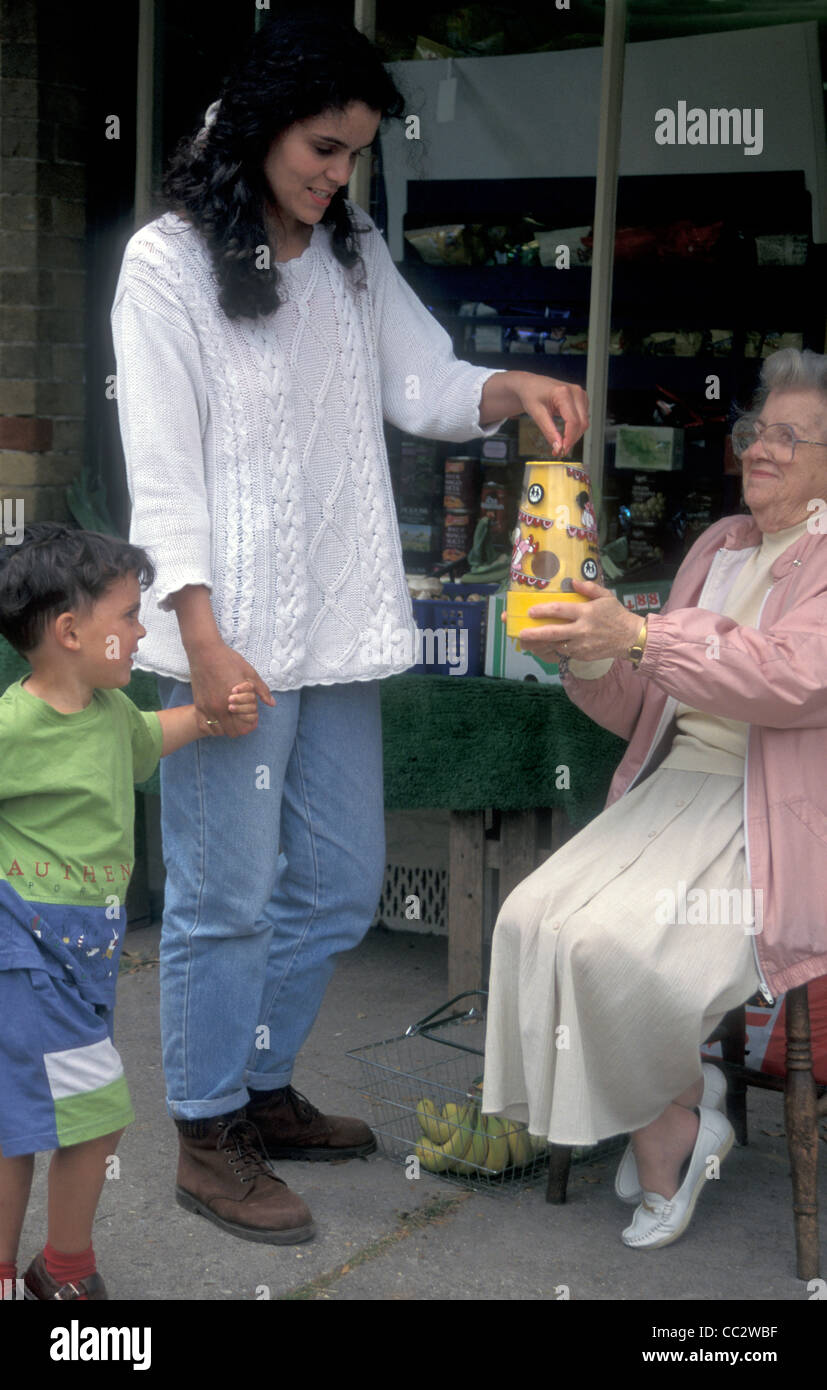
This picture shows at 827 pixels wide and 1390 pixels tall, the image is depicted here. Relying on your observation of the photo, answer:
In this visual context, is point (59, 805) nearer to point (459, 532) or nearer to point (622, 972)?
point (622, 972)

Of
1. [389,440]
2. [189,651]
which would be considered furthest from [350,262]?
[389,440]

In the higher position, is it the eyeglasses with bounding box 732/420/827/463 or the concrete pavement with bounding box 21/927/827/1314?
the eyeglasses with bounding box 732/420/827/463

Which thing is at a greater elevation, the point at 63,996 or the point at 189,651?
the point at 189,651

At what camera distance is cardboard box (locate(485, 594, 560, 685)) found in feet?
12.9

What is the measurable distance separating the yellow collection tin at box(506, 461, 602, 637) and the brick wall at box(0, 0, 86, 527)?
231cm

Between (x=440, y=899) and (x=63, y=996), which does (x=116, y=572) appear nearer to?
(x=63, y=996)

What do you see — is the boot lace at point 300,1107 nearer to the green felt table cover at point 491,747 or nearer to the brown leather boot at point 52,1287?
the brown leather boot at point 52,1287

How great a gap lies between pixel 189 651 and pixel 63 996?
0.59 metres

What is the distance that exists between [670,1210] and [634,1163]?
15 cm

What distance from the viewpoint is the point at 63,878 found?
239cm

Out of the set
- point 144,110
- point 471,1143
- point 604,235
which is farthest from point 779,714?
point 144,110

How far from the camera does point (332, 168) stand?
8.74ft

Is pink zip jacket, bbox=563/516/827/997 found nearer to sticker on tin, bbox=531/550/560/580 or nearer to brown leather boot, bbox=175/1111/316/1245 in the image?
sticker on tin, bbox=531/550/560/580

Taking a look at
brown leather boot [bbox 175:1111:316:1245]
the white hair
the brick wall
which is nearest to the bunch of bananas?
brown leather boot [bbox 175:1111:316:1245]
